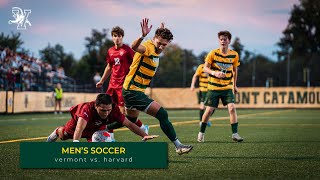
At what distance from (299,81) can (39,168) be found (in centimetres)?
3774

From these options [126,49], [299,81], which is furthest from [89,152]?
[299,81]

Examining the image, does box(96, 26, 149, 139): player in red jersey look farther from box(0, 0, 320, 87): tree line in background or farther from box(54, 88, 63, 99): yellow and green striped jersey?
box(0, 0, 320, 87): tree line in background

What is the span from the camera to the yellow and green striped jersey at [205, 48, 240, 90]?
40.7ft

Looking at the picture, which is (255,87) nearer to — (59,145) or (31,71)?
(31,71)

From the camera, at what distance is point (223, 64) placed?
12391 mm

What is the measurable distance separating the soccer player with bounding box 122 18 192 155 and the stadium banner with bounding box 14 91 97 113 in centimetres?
2119

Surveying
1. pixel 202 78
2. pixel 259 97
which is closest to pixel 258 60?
pixel 259 97

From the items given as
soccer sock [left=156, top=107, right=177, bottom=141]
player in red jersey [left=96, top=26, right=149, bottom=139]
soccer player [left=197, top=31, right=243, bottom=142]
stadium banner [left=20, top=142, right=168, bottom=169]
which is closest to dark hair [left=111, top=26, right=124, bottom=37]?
player in red jersey [left=96, top=26, right=149, bottom=139]

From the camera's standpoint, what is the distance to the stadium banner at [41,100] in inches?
1192

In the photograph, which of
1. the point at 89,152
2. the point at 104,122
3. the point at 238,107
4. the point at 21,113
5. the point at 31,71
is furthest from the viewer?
the point at 238,107

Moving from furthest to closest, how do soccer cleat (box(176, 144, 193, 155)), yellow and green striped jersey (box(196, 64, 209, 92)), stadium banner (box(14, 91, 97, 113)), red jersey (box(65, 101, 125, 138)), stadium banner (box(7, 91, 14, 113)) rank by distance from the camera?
stadium banner (box(14, 91, 97, 113)) → stadium banner (box(7, 91, 14, 113)) → yellow and green striped jersey (box(196, 64, 209, 92)) → soccer cleat (box(176, 144, 193, 155)) → red jersey (box(65, 101, 125, 138))

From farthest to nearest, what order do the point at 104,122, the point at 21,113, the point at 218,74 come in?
the point at 21,113 < the point at 218,74 < the point at 104,122

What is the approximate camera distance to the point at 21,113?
3031cm

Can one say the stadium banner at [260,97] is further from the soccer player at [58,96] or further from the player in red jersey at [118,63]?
the player in red jersey at [118,63]
